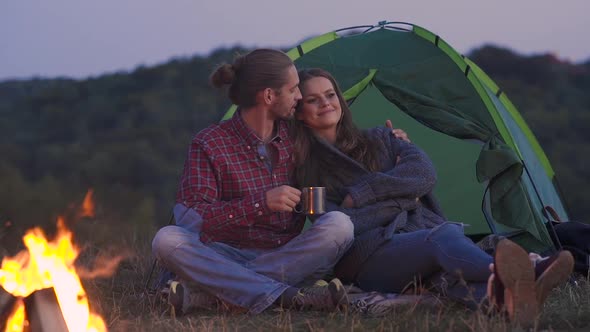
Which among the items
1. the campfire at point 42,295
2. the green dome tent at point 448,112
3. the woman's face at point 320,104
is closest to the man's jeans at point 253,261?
the woman's face at point 320,104

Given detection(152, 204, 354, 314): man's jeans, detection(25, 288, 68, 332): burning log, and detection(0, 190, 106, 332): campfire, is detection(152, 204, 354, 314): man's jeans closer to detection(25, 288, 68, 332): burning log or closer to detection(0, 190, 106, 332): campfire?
detection(0, 190, 106, 332): campfire

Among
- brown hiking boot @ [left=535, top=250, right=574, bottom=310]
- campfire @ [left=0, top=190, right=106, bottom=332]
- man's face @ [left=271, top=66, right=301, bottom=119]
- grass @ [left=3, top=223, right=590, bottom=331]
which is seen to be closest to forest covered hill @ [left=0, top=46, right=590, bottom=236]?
grass @ [left=3, top=223, right=590, bottom=331]

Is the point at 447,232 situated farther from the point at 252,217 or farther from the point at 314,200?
the point at 252,217

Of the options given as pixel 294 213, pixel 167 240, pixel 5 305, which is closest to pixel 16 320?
pixel 5 305

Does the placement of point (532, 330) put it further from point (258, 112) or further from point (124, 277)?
point (124, 277)

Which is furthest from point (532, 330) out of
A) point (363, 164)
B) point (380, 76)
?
point (380, 76)

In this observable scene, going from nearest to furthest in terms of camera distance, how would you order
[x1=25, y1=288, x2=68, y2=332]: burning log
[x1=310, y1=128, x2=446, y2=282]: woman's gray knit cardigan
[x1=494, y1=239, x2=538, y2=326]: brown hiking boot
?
[x1=25, y1=288, x2=68, y2=332]: burning log
[x1=494, y1=239, x2=538, y2=326]: brown hiking boot
[x1=310, y1=128, x2=446, y2=282]: woman's gray knit cardigan

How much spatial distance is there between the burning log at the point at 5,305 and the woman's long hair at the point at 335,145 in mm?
1611

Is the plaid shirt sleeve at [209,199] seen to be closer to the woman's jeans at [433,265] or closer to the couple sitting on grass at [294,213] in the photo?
the couple sitting on grass at [294,213]

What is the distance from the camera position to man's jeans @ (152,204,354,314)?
397 cm

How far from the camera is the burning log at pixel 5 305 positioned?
10.3ft

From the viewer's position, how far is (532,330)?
318 cm

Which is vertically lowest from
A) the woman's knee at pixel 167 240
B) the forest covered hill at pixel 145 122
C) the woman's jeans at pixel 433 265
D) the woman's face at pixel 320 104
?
the forest covered hill at pixel 145 122

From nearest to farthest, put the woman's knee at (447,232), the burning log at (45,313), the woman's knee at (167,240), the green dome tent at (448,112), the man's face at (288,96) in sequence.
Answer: the burning log at (45,313) → the woman's knee at (447,232) → the woman's knee at (167,240) → the man's face at (288,96) → the green dome tent at (448,112)
